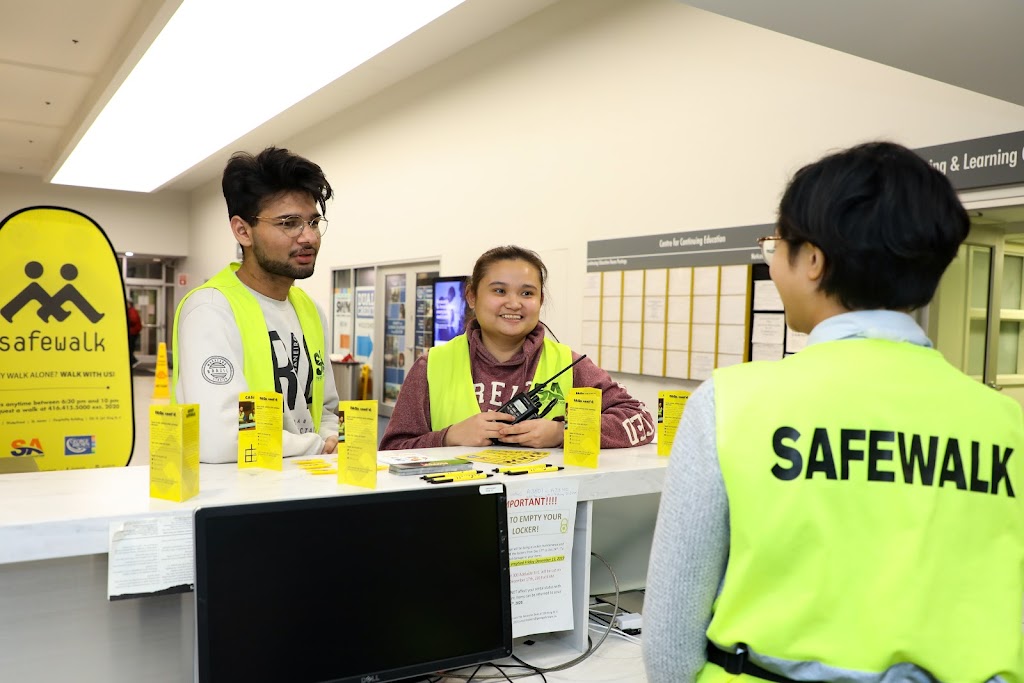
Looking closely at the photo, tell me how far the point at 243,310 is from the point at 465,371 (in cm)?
66

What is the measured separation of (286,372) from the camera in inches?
78.5

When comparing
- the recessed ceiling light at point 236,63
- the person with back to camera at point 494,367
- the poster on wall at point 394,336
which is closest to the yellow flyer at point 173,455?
the person with back to camera at point 494,367

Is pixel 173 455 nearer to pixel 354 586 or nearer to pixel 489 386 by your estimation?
pixel 354 586

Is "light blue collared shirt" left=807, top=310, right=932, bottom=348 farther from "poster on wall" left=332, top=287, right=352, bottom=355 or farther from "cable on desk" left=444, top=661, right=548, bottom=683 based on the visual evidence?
"poster on wall" left=332, top=287, right=352, bottom=355

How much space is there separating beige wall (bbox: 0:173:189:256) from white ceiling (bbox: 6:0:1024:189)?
371mm

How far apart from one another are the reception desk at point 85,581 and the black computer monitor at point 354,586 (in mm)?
53

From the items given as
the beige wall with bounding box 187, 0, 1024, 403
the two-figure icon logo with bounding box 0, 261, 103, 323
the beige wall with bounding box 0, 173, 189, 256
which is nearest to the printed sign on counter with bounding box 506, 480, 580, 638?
the two-figure icon logo with bounding box 0, 261, 103, 323

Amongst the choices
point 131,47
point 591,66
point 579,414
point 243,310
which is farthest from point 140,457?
point 579,414

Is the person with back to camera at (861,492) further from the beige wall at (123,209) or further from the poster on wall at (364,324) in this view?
the beige wall at (123,209)

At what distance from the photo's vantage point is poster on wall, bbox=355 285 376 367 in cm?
783

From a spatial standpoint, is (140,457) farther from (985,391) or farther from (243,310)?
(985,391)

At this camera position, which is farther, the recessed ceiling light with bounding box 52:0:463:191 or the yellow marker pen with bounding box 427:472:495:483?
the recessed ceiling light with bounding box 52:0:463:191

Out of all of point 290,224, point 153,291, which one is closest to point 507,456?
point 290,224

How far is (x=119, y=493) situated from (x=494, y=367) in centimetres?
119
